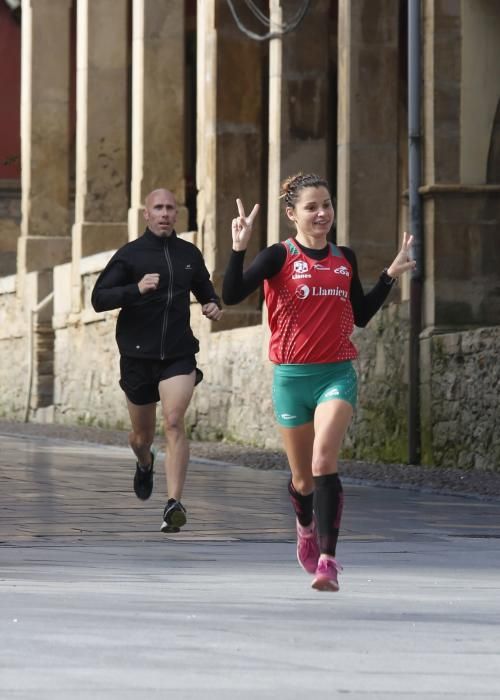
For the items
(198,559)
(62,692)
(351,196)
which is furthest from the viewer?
(351,196)

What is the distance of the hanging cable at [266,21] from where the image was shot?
1970 centimetres

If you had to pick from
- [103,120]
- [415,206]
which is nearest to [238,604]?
[415,206]

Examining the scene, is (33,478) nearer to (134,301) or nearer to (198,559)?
(134,301)

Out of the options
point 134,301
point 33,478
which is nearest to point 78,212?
point 33,478

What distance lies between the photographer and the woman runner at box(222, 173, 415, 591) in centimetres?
755

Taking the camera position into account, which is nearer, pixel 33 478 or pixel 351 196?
pixel 33 478

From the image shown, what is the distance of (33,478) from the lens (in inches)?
539

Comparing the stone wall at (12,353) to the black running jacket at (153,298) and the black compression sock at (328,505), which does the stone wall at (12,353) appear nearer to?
the black running jacket at (153,298)

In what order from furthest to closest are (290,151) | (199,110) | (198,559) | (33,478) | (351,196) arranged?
1. (199,110)
2. (290,151)
3. (351,196)
4. (33,478)
5. (198,559)

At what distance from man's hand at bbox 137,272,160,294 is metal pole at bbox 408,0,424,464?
6.48 metres

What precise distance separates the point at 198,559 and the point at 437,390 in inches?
304

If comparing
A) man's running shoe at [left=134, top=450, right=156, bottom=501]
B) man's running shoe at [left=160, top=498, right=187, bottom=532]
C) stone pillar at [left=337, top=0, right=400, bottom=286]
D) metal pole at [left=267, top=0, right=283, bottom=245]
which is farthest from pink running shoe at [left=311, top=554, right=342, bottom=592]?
metal pole at [left=267, top=0, right=283, bottom=245]

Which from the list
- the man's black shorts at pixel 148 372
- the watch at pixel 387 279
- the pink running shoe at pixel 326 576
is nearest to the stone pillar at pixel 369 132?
the man's black shorts at pixel 148 372

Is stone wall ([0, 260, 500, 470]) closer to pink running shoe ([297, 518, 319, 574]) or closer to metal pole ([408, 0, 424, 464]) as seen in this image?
metal pole ([408, 0, 424, 464])
